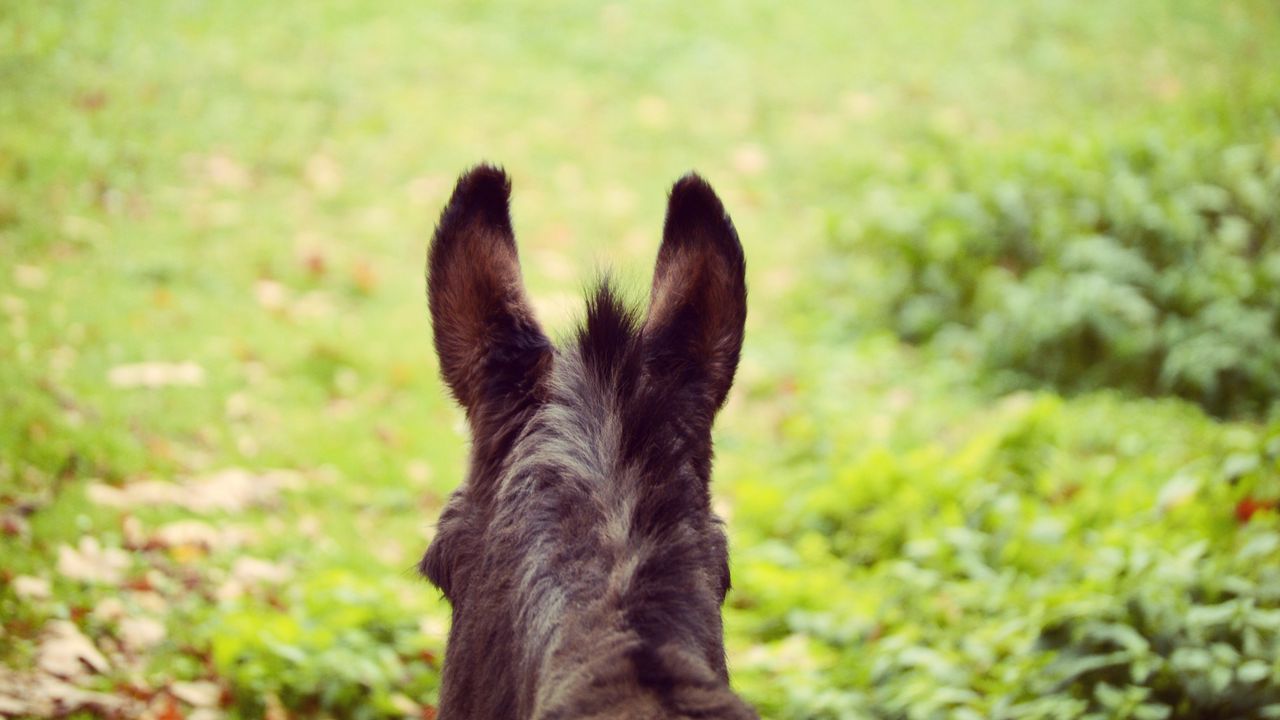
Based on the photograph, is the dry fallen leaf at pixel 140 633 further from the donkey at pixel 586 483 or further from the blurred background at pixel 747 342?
the donkey at pixel 586 483

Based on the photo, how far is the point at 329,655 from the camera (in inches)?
177

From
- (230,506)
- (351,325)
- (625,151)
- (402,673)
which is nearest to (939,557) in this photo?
(402,673)

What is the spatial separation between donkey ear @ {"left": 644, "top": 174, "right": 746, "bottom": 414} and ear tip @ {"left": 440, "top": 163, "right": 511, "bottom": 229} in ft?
1.46

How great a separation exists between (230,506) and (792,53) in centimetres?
1089

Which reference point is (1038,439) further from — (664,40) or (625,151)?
(664,40)

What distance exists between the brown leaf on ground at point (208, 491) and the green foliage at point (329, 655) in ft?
3.61

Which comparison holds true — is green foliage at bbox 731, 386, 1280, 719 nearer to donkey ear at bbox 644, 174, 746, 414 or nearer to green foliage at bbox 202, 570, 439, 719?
green foliage at bbox 202, 570, 439, 719

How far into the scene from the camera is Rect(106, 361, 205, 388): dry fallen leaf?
692 cm

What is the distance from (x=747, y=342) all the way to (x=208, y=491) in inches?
188

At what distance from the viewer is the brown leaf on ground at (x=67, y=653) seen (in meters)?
4.32

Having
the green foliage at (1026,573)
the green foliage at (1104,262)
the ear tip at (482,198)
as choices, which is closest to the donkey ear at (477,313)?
the ear tip at (482,198)

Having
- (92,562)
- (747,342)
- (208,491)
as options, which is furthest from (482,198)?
(747,342)

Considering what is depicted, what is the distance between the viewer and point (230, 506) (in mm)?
6117

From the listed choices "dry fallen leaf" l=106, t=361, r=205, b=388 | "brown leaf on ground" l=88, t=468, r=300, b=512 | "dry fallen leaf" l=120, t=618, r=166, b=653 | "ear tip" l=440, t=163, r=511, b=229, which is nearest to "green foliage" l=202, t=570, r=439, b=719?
"dry fallen leaf" l=120, t=618, r=166, b=653
